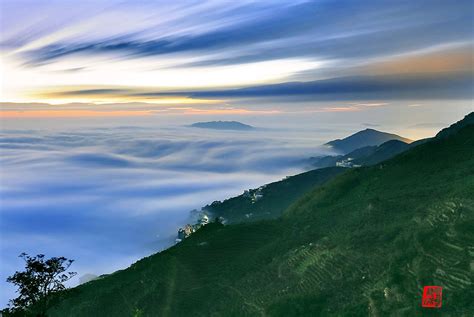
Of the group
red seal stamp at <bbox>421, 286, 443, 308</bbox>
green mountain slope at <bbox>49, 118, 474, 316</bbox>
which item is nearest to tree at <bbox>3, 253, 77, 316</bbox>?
green mountain slope at <bbox>49, 118, 474, 316</bbox>

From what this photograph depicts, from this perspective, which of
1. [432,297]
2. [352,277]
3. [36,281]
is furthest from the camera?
[352,277]

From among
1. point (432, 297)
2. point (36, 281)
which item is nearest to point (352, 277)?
point (432, 297)

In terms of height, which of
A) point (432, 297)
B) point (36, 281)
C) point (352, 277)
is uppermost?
point (36, 281)

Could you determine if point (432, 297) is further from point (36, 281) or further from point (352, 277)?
point (36, 281)

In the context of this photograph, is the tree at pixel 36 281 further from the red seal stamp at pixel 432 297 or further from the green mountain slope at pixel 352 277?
the red seal stamp at pixel 432 297

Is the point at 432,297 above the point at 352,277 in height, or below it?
above

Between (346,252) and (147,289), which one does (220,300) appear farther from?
(346,252)
